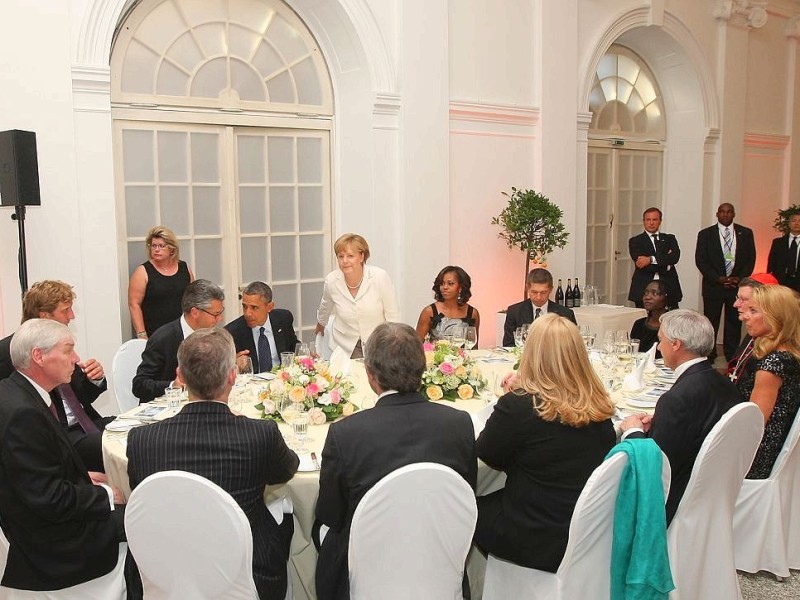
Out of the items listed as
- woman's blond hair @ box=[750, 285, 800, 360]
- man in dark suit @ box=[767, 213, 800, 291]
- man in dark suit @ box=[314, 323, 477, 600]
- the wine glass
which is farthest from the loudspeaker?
man in dark suit @ box=[767, 213, 800, 291]

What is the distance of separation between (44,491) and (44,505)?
1.8 inches

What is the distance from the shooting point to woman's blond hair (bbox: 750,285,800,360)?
3.62 metres

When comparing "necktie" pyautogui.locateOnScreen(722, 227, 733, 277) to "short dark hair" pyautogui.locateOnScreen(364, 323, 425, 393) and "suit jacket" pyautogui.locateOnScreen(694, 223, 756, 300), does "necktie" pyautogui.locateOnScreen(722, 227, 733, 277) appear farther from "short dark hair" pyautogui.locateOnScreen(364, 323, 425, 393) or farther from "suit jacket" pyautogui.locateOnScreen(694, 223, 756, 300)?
"short dark hair" pyautogui.locateOnScreen(364, 323, 425, 393)

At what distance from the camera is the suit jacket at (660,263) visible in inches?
325

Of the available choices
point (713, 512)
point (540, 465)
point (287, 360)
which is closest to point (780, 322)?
point (713, 512)

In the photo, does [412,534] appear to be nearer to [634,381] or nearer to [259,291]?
[634,381]

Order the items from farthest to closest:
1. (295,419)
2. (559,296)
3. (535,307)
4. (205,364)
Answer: (559,296) → (535,307) → (295,419) → (205,364)

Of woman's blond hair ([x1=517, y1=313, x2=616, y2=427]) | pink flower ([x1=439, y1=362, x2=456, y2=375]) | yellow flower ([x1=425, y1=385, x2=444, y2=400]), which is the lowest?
yellow flower ([x1=425, y1=385, x2=444, y2=400])

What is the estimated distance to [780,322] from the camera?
3.63m

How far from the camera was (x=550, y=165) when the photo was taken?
26.8 ft

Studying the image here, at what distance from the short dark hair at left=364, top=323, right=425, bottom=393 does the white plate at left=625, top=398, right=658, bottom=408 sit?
1.56 meters

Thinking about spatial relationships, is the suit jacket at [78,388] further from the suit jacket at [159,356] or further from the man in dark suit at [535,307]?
the man in dark suit at [535,307]

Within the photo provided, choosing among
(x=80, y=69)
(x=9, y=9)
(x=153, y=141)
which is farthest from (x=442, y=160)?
(x=9, y=9)

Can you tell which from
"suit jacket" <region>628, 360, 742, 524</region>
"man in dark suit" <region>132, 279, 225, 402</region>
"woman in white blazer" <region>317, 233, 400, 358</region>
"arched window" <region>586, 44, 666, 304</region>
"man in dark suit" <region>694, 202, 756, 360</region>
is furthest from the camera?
"arched window" <region>586, 44, 666, 304</region>
